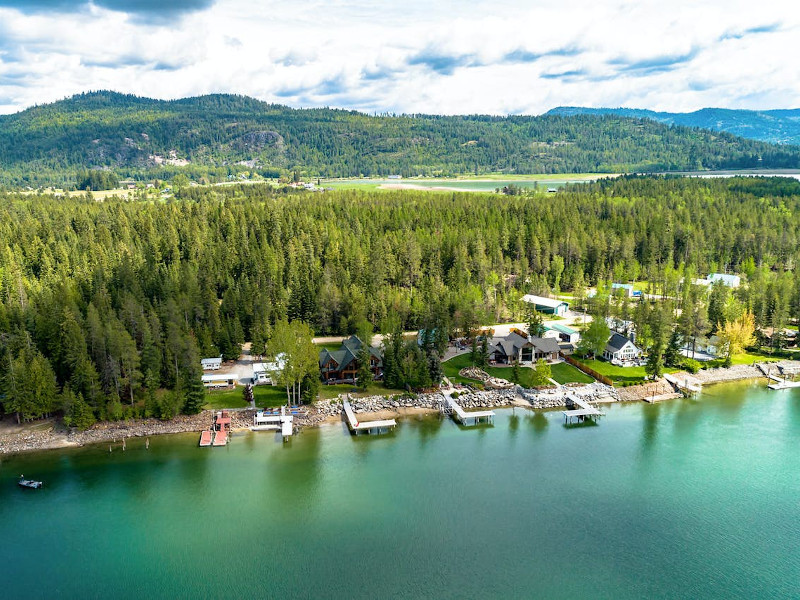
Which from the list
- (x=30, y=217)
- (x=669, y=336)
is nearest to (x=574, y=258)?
(x=669, y=336)

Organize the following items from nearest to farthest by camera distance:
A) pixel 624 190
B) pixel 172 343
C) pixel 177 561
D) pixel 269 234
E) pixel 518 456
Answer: pixel 177 561
pixel 518 456
pixel 172 343
pixel 269 234
pixel 624 190

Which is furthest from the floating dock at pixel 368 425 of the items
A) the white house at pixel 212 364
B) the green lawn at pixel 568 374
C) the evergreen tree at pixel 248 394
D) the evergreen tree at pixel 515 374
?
the green lawn at pixel 568 374

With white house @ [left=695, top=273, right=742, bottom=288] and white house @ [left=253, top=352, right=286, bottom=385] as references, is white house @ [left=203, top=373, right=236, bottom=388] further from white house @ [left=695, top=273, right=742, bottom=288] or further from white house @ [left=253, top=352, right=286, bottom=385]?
white house @ [left=695, top=273, right=742, bottom=288]

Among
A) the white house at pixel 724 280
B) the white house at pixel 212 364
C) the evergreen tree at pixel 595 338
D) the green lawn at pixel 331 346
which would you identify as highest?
the white house at pixel 724 280

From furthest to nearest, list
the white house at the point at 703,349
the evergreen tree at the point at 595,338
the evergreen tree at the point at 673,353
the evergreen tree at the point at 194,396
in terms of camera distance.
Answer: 1. the white house at the point at 703,349
2. the evergreen tree at the point at 595,338
3. the evergreen tree at the point at 673,353
4. the evergreen tree at the point at 194,396

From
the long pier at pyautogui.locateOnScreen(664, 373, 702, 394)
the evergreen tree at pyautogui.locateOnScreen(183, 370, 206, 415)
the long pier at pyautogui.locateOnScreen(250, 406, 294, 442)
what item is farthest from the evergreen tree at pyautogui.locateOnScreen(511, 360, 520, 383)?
the evergreen tree at pyautogui.locateOnScreen(183, 370, 206, 415)

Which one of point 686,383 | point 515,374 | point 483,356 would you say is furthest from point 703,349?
point 483,356

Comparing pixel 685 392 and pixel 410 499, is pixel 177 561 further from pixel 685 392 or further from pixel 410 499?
pixel 685 392

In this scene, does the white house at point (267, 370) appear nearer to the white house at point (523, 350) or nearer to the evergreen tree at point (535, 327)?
the white house at point (523, 350)
